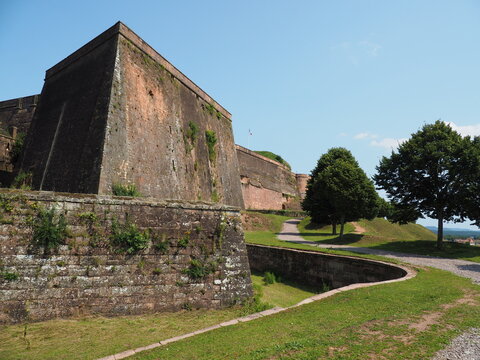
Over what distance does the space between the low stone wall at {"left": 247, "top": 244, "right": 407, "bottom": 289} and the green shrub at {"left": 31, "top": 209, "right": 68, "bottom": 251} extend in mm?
9924

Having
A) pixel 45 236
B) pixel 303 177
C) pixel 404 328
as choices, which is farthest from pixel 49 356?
pixel 303 177

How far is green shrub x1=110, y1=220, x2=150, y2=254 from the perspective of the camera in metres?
7.80

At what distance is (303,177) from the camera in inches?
2360

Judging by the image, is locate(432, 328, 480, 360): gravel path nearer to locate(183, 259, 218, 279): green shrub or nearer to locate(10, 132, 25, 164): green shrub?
locate(183, 259, 218, 279): green shrub

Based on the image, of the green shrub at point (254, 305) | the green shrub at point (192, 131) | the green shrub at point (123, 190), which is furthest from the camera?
the green shrub at point (192, 131)

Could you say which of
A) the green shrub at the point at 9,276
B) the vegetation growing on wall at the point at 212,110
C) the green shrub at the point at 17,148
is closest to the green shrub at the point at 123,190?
the green shrub at the point at 9,276

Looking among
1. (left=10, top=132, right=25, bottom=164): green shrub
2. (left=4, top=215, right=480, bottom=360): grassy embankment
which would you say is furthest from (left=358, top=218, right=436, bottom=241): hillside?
(left=10, top=132, right=25, bottom=164): green shrub

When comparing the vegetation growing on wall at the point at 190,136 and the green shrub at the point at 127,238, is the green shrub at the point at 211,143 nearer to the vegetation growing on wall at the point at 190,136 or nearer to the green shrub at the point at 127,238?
the vegetation growing on wall at the point at 190,136

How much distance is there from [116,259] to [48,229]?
1.68 metres

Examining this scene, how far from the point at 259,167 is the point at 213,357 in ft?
138

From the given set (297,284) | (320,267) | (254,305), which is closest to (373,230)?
(297,284)

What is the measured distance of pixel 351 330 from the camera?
5.10 metres

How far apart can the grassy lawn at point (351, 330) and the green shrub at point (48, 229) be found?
3.87 metres

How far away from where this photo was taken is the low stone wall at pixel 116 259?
6926mm
